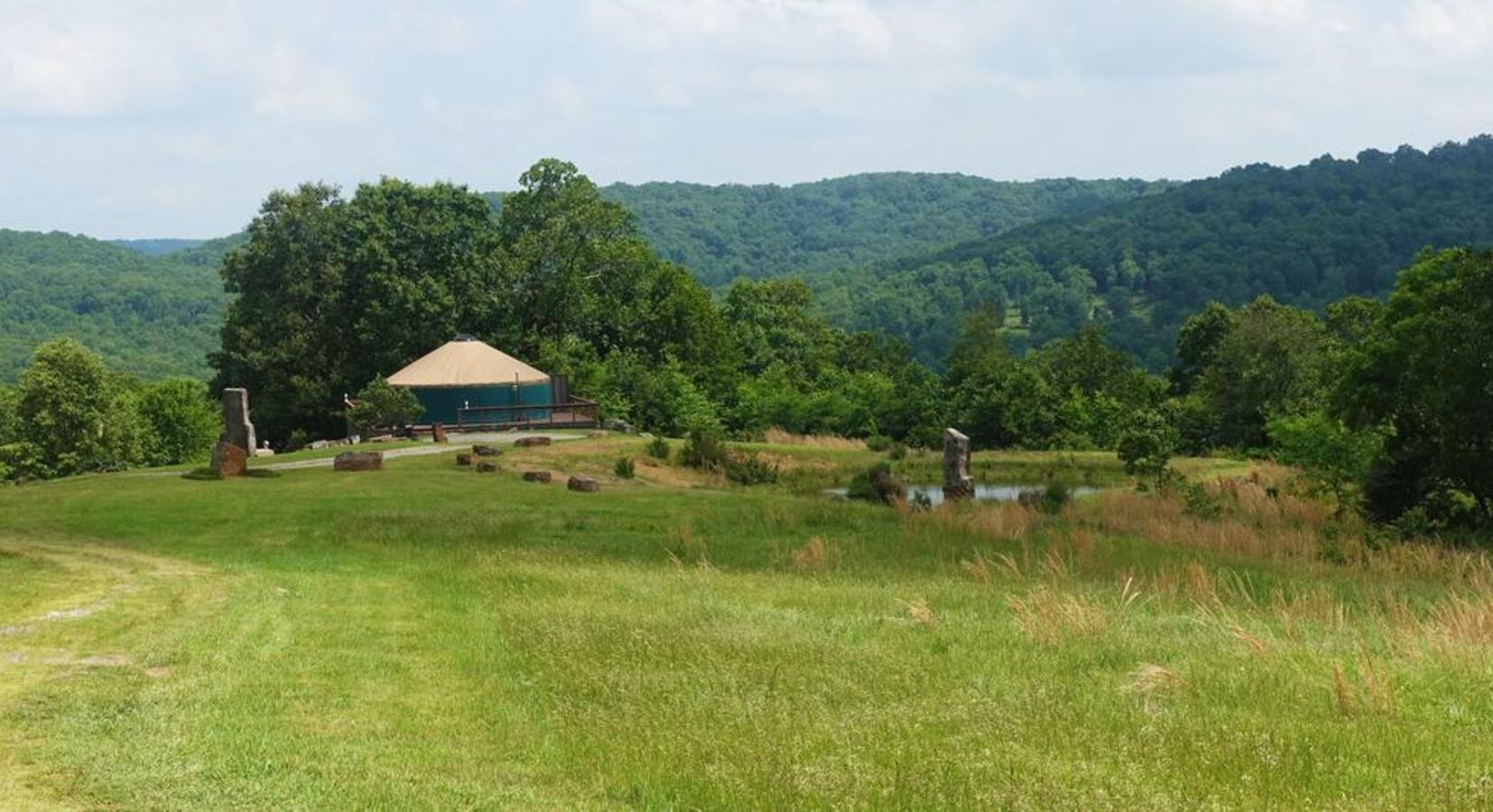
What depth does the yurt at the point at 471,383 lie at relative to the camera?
53.8 meters

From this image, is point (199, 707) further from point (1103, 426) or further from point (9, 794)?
point (1103, 426)

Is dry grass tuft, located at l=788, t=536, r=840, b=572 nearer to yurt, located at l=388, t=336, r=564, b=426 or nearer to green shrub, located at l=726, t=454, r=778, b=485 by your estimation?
green shrub, located at l=726, t=454, r=778, b=485

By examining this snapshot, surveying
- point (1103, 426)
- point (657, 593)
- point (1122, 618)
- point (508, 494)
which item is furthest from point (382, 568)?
point (1103, 426)

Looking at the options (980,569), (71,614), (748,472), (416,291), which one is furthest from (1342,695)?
(416,291)

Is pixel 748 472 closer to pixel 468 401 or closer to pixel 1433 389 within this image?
pixel 1433 389

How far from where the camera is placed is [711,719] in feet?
31.3

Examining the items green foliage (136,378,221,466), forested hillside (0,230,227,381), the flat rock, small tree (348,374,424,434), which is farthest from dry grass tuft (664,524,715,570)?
forested hillside (0,230,227,381)

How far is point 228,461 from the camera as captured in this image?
31781 millimetres

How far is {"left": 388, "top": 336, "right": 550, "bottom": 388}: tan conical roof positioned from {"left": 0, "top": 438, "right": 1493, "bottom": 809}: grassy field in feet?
102

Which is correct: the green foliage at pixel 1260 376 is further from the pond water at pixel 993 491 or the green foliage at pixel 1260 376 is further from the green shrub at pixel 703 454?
the green shrub at pixel 703 454

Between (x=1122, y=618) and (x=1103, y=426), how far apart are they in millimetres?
45133

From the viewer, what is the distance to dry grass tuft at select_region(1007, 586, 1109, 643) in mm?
12078

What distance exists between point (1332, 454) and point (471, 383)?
32.6 metres

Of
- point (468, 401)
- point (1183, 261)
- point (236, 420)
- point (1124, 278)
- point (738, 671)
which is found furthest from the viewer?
point (1124, 278)
